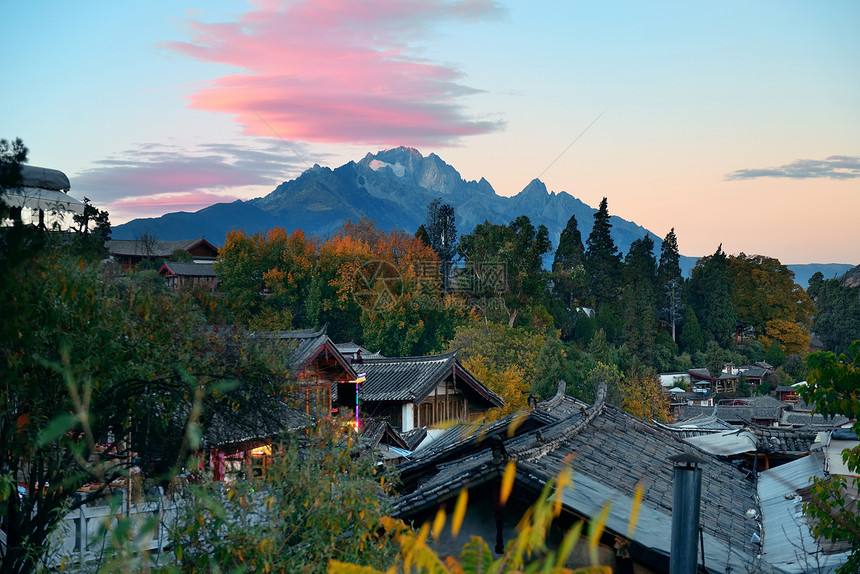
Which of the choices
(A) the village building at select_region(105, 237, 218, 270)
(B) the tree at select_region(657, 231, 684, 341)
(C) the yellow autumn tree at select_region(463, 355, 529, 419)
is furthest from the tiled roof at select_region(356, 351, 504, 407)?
(B) the tree at select_region(657, 231, 684, 341)

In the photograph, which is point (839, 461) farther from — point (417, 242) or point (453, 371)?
point (417, 242)

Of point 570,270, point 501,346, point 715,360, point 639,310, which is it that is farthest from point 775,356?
point 501,346

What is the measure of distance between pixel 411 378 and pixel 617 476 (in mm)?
22618

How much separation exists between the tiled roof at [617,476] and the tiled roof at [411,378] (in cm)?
1731

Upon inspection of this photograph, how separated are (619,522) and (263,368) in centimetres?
409

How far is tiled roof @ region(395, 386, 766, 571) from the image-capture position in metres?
7.52

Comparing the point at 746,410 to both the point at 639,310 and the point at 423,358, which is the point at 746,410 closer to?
the point at 639,310

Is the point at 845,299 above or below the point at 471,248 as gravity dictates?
below

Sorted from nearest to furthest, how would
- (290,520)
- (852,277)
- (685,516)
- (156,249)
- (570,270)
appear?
(290,520) < (685,516) < (570,270) < (156,249) < (852,277)

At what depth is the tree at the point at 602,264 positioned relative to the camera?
2995 inches

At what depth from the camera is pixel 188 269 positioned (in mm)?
62938

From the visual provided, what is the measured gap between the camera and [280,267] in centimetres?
5956

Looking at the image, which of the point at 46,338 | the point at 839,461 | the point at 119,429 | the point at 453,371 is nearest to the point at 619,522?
the point at 119,429

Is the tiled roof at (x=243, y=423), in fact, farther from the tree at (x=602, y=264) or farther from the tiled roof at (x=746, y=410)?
the tree at (x=602, y=264)
